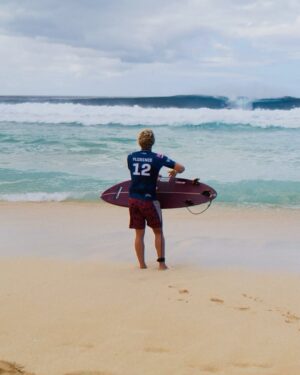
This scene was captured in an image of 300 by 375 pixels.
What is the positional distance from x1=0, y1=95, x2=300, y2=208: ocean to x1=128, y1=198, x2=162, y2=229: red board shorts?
13.5 ft

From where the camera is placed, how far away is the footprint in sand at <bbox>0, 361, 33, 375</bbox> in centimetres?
303

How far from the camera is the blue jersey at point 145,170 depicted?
5.37 metres

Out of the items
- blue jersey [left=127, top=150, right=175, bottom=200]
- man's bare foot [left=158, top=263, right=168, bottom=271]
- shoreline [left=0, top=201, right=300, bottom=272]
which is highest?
blue jersey [left=127, top=150, right=175, bottom=200]

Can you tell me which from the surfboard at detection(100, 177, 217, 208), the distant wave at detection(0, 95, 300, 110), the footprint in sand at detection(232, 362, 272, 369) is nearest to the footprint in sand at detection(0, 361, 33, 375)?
the footprint in sand at detection(232, 362, 272, 369)

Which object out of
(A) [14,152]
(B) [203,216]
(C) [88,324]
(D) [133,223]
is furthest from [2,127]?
(C) [88,324]

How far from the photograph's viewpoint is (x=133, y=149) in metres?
16.6

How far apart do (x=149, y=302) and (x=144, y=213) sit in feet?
4.71

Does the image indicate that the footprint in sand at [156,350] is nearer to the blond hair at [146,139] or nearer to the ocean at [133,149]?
the blond hair at [146,139]

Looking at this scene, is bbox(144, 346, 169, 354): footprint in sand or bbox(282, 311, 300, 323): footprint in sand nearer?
bbox(144, 346, 169, 354): footprint in sand

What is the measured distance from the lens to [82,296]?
14.4ft

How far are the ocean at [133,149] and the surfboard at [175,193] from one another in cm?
312

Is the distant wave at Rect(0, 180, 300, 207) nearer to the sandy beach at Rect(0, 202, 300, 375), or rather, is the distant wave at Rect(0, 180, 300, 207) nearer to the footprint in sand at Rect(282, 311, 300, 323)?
the sandy beach at Rect(0, 202, 300, 375)

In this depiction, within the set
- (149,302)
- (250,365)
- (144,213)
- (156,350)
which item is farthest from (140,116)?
(250,365)

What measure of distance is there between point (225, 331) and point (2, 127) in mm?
21983
